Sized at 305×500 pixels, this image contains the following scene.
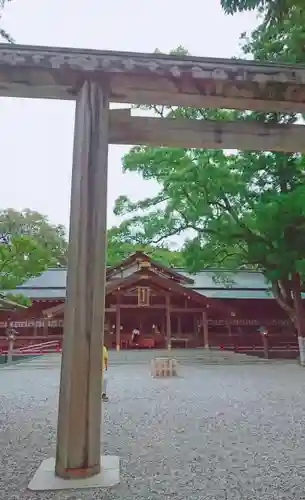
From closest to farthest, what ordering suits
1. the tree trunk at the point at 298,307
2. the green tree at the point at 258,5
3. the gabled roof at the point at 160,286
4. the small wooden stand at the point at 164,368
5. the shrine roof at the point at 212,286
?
the green tree at the point at 258,5, the small wooden stand at the point at 164,368, the tree trunk at the point at 298,307, the gabled roof at the point at 160,286, the shrine roof at the point at 212,286

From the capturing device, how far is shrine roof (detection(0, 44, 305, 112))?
12.8 feet

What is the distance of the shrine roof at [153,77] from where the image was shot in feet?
12.8

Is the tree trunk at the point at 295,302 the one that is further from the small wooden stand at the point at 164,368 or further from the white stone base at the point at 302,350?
the small wooden stand at the point at 164,368

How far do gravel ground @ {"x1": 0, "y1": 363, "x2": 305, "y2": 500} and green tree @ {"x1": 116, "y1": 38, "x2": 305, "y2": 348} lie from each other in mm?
7645

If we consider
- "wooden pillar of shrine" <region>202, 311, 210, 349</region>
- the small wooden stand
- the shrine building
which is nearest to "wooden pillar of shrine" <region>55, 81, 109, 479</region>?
the small wooden stand

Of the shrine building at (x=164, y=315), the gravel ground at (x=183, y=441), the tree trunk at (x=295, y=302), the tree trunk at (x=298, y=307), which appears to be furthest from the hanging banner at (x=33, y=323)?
the tree trunk at (x=298, y=307)

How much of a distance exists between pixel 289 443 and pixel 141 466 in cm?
196

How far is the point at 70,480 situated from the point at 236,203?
15.3m

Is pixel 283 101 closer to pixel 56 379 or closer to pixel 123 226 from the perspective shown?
pixel 56 379

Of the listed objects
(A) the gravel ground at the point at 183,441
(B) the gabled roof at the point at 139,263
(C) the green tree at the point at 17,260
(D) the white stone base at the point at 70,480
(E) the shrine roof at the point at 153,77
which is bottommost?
(A) the gravel ground at the point at 183,441

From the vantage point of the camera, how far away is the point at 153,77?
4.06m

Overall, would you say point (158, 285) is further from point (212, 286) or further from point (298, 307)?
point (298, 307)

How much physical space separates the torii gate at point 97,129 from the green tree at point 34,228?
121ft

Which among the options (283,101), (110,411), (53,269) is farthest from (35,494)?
(53,269)
